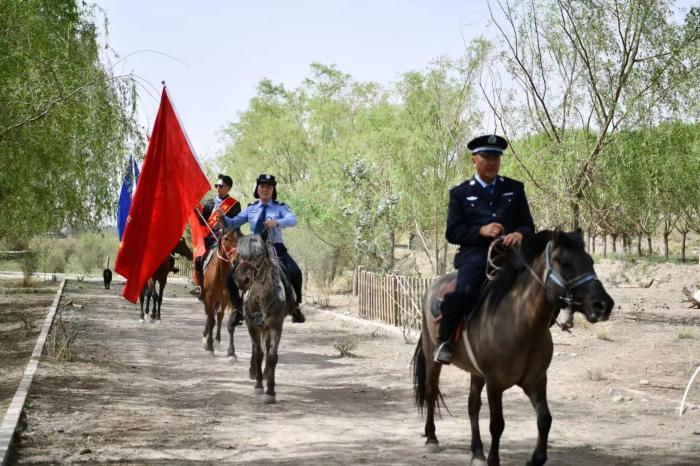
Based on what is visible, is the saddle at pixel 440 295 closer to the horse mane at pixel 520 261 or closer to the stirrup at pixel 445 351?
the stirrup at pixel 445 351

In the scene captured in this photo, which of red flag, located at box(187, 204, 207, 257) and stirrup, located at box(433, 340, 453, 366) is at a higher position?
red flag, located at box(187, 204, 207, 257)

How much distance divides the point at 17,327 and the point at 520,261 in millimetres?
16007

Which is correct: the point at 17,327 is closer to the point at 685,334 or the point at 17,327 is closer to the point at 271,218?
the point at 271,218

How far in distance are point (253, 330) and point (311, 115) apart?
37596mm

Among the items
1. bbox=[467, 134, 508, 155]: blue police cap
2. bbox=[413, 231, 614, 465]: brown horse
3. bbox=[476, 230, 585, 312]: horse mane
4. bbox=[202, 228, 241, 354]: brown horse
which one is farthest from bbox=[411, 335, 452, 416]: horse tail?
bbox=[202, 228, 241, 354]: brown horse

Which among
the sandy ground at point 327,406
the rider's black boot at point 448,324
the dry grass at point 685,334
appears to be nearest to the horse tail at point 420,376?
the sandy ground at point 327,406

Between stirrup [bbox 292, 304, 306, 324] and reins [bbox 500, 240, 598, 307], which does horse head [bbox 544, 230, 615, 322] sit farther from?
stirrup [bbox 292, 304, 306, 324]

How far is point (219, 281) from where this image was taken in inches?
615

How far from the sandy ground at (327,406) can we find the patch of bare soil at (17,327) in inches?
18.2

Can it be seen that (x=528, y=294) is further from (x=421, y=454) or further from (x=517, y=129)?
(x=517, y=129)

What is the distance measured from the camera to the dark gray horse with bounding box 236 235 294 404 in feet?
37.0

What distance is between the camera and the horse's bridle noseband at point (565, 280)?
6488 mm

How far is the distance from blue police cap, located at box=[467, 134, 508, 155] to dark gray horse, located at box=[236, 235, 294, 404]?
424 centimetres

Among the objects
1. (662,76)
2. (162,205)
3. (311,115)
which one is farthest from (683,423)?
(311,115)
